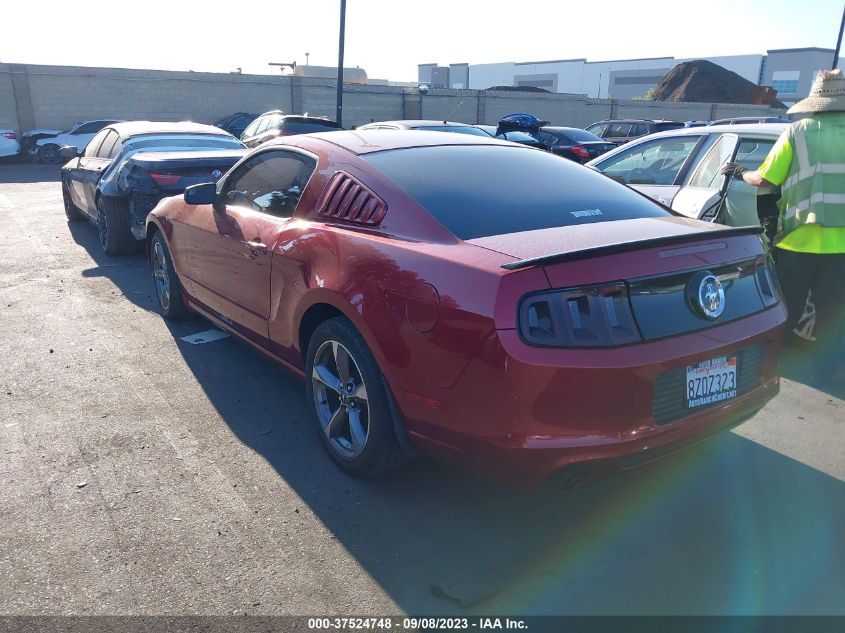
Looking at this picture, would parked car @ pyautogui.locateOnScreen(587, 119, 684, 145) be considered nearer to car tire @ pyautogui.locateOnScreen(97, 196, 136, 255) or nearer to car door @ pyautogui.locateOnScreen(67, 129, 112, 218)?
car door @ pyautogui.locateOnScreen(67, 129, 112, 218)

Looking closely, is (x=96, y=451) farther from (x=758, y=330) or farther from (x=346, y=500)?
(x=758, y=330)

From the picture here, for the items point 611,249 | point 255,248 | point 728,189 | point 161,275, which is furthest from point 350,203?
point 728,189

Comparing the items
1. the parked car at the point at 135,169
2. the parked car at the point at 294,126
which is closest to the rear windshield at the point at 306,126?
the parked car at the point at 294,126

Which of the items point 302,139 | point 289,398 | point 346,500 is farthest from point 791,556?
point 302,139

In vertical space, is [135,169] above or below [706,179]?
below

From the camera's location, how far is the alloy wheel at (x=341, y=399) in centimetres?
345

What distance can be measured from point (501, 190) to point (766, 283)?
134 centimetres

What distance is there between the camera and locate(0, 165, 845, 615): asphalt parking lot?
108 inches

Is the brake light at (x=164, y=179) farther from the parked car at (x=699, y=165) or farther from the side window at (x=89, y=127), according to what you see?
the side window at (x=89, y=127)

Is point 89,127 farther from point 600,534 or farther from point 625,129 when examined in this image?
point 600,534

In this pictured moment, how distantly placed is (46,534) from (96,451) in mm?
776

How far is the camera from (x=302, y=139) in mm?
4320

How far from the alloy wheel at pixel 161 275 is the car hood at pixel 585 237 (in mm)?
3640

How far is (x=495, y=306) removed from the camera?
2.65m
